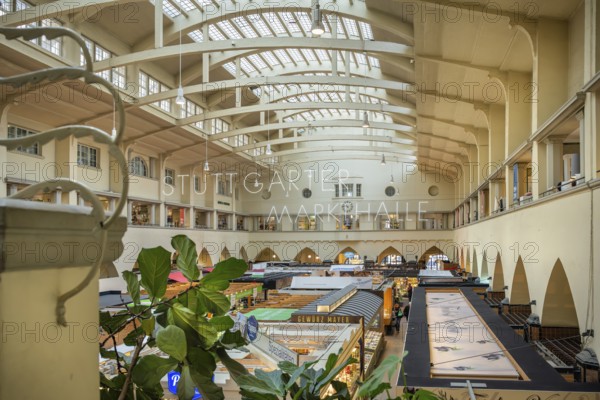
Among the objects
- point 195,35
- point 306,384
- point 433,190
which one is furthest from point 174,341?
point 433,190

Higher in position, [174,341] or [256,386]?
[174,341]

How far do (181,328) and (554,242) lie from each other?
7.52m

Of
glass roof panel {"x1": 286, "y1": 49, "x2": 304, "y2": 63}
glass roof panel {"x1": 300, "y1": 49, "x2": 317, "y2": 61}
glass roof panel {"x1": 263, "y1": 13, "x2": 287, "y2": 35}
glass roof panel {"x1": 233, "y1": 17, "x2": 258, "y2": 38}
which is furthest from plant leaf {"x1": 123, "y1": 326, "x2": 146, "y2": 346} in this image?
glass roof panel {"x1": 286, "y1": 49, "x2": 304, "y2": 63}

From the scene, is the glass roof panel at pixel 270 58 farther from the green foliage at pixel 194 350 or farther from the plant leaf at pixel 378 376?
the plant leaf at pixel 378 376

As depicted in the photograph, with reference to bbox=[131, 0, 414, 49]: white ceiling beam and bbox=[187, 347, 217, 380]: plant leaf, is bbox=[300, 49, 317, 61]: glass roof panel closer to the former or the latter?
bbox=[131, 0, 414, 49]: white ceiling beam

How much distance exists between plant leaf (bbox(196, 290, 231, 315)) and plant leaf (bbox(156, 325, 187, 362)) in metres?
0.17

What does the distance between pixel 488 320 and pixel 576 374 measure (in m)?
1.81

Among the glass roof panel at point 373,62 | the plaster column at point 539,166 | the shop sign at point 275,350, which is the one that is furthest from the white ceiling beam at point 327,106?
the shop sign at point 275,350

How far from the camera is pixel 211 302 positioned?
4.62ft

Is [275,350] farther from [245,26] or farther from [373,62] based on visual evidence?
[373,62]

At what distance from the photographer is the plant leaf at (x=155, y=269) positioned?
1362 millimetres

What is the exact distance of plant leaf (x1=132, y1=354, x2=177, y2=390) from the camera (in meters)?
1.30

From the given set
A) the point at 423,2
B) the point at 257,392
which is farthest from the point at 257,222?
the point at 257,392

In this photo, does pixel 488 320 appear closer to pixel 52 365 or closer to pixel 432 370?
pixel 432 370
